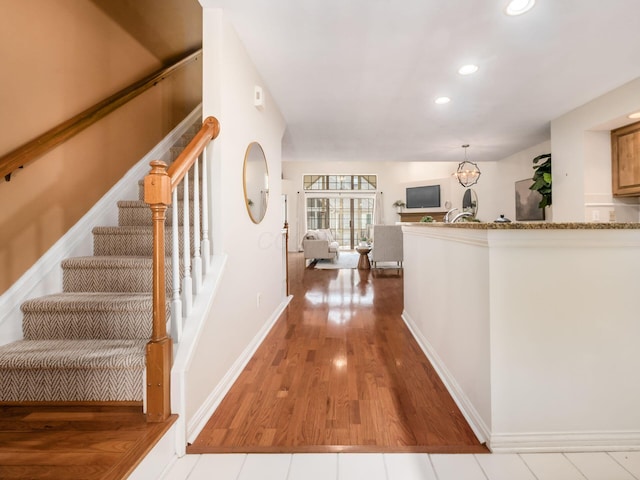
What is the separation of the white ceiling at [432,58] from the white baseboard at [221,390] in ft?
7.56

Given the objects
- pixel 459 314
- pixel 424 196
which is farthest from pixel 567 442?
pixel 424 196

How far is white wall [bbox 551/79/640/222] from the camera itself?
3.50m

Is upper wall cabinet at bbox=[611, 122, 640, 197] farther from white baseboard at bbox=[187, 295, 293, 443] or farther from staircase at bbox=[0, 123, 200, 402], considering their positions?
staircase at bbox=[0, 123, 200, 402]

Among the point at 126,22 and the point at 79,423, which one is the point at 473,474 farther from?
the point at 126,22

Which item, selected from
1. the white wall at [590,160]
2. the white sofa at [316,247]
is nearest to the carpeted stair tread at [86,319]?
the white wall at [590,160]

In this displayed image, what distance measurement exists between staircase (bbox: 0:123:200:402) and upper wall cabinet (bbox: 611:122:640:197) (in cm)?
480

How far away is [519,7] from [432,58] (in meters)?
0.70

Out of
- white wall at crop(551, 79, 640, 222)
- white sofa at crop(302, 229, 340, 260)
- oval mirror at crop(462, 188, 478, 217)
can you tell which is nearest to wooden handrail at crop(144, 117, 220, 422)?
white wall at crop(551, 79, 640, 222)

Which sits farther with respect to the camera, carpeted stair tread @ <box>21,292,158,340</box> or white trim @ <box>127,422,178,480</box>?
carpeted stair tread @ <box>21,292,158,340</box>

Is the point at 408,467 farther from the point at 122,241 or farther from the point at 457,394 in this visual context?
the point at 122,241

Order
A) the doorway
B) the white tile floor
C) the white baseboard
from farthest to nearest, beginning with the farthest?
the doorway, the white baseboard, the white tile floor

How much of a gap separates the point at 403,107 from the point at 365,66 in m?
1.15

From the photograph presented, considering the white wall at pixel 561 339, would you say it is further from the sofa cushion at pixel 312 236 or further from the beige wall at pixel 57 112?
the sofa cushion at pixel 312 236

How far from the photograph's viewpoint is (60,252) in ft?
6.24
